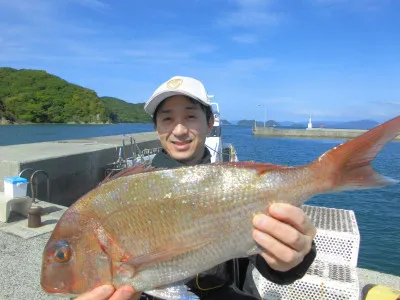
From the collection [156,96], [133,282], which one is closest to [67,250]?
[133,282]

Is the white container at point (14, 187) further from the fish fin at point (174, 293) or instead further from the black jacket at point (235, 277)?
the fish fin at point (174, 293)

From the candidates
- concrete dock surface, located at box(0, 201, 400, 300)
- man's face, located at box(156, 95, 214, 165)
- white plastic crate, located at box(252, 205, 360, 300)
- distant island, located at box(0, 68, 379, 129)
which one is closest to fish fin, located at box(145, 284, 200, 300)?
man's face, located at box(156, 95, 214, 165)

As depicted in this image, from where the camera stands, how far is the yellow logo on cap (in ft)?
8.45

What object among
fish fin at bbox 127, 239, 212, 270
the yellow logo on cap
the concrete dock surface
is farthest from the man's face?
the concrete dock surface

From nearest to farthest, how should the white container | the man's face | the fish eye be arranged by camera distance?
the fish eye
the man's face
the white container

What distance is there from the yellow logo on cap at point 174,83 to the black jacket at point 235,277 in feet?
2.00

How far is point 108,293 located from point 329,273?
283cm

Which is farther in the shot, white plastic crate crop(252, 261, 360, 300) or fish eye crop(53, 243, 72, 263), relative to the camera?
white plastic crate crop(252, 261, 360, 300)

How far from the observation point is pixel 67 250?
1.86 metres

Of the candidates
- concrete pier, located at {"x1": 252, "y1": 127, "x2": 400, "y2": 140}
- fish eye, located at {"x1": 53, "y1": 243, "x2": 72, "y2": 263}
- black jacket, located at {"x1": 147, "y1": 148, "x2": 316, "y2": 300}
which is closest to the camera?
fish eye, located at {"x1": 53, "y1": 243, "x2": 72, "y2": 263}

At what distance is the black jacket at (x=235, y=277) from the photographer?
2.10 metres

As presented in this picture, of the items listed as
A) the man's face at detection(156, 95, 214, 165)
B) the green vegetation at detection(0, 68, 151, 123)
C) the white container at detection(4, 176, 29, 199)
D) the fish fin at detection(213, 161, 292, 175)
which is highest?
the green vegetation at detection(0, 68, 151, 123)

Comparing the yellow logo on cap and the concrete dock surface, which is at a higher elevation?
the yellow logo on cap

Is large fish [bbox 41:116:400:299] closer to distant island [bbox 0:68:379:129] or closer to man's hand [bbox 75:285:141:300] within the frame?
man's hand [bbox 75:285:141:300]
